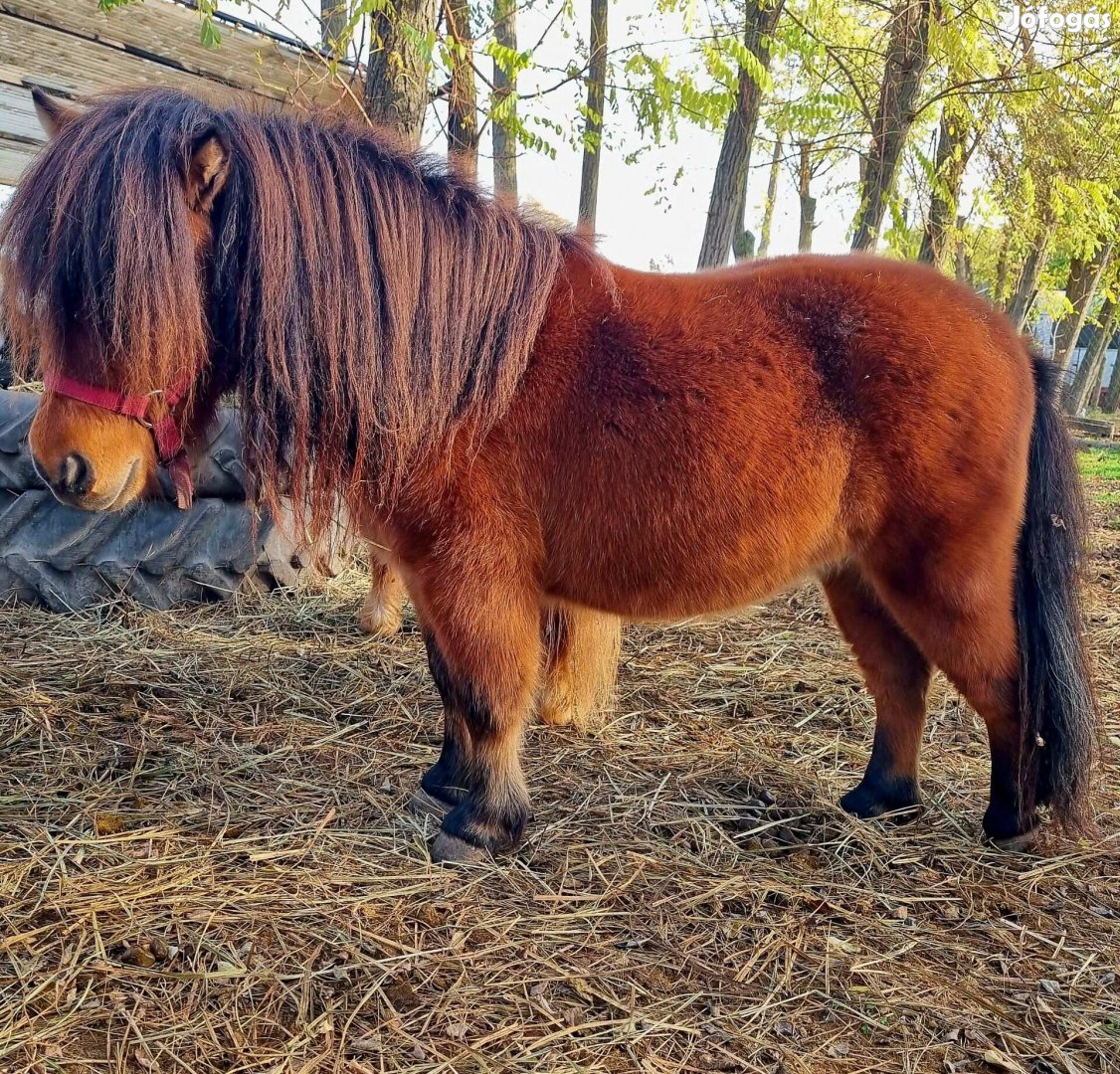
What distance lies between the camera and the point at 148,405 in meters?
2.10

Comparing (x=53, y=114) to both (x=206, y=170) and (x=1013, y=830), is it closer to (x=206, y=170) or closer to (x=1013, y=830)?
(x=206, y=170)

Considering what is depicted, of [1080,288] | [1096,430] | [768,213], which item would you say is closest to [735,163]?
[768,213]

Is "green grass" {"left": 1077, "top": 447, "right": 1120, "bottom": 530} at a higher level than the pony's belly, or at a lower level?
lower

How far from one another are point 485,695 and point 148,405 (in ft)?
3.89

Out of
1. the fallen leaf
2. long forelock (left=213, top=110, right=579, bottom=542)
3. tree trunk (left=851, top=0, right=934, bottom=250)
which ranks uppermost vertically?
tree trunk (left=851, top=0, right=934, bottom=250)

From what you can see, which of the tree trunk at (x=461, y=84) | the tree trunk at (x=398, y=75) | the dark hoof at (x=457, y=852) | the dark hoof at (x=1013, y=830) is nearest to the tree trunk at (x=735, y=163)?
the tree trunk at (x=461, y=84)

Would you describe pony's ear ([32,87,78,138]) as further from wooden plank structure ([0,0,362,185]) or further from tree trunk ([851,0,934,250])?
tree trunk ([851,0,934,250])

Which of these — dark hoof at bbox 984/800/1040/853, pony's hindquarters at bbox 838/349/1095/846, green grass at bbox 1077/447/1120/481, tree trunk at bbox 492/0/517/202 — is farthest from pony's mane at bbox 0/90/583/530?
green grass at bbox 1077/447/1120/481

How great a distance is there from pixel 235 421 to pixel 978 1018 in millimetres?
3867

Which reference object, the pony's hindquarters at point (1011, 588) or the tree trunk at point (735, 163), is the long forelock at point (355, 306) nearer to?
the pony's hindquarters at point (1011, 588)

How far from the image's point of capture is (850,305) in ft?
7.99

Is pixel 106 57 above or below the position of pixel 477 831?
above

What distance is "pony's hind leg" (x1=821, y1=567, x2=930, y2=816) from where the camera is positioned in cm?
289

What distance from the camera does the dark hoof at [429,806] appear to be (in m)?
2.70
